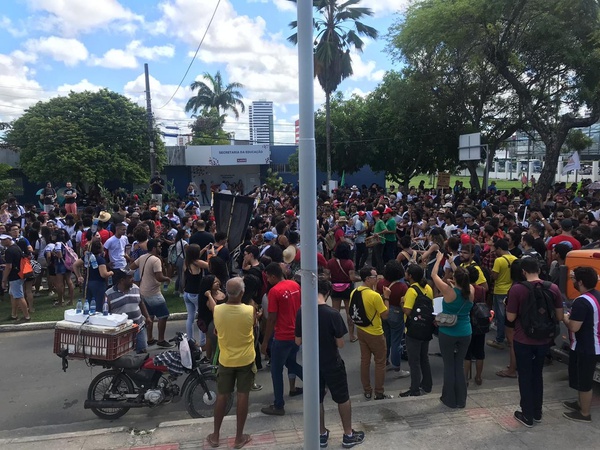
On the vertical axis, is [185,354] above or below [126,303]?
below

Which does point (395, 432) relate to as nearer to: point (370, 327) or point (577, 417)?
point (370, 327)

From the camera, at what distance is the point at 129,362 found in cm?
516

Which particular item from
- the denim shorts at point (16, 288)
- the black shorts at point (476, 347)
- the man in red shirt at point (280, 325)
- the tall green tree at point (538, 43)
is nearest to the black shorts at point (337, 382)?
the man in red shirt at point (280, 325)

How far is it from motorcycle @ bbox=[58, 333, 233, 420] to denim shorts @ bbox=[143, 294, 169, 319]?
5.95 feet

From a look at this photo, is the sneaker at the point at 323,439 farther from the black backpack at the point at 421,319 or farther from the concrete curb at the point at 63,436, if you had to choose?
the concrete curb at the point at 63,436

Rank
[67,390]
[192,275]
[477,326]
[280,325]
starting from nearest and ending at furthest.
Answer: [280,325] → [477,326] → [67,390] → [192,275]

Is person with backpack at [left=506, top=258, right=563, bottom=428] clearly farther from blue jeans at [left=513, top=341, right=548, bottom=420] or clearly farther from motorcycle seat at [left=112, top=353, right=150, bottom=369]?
motorcycle seat at [left=112, top=353, right=150, bottom=369]

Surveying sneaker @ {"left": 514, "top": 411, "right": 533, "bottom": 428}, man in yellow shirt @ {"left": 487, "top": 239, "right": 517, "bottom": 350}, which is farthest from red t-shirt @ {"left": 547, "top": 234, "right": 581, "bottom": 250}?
sneaker @ {"left": 514, "top": 411, "right": 533, "bottom": 428}

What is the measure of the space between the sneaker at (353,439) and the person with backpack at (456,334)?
3.89 feet

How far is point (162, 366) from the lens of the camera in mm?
5195

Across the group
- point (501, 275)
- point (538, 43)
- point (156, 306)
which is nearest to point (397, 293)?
point (501, 275)

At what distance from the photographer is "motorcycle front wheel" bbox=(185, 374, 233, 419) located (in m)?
5.23

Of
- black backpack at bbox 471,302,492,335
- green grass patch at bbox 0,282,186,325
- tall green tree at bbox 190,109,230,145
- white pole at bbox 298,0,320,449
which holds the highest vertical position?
tall green tree at bbox 190,109,230,145

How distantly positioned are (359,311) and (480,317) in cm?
140
